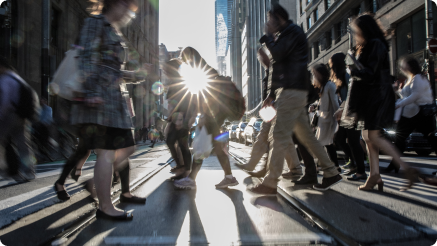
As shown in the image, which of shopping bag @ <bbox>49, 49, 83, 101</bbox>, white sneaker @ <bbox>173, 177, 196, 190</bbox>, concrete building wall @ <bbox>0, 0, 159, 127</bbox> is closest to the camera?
shopping bag @ <bbox>49, 49, 83, 101</bbox>

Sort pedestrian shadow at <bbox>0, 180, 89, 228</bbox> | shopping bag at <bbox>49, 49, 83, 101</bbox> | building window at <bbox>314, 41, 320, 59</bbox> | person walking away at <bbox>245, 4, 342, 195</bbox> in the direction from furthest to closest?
building window at <bbox>314, 41, 320, 59</bbox> → person walking away at <bbox>245, 4, 342, 195</bbox> → pedestrian shadow at <bbox>0, 180, 89, 228</bbox> → shopping bag at <bbox>49, 49, 83, 101</bbox>

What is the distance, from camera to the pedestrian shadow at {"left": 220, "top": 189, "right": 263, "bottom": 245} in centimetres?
201

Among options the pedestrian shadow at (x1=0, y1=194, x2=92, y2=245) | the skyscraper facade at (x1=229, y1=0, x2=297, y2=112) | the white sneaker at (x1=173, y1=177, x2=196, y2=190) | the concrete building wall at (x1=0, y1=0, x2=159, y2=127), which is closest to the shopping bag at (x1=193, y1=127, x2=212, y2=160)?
the white sneaker at (x1=173, y1=177, x2=196, y2=190)

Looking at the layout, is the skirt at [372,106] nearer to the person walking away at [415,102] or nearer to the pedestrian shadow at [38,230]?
the person walking away at [415,102]

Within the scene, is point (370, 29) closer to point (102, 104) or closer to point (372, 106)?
point (372, 106)

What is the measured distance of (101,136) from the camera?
2469 mm

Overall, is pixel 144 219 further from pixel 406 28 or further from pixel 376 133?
pixel 406 28

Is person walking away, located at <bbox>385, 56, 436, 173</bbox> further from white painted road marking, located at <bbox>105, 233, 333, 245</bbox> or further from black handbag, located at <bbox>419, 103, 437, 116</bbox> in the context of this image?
white painted road marking, located at <bbox>105, 233, 333, 245</bbox>

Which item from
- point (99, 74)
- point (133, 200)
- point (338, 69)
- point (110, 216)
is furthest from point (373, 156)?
point (99, 74)

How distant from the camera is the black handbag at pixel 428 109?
14.0 feet

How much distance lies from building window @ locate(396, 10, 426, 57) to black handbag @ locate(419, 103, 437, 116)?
16.8 metres

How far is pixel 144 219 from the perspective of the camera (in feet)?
8.31

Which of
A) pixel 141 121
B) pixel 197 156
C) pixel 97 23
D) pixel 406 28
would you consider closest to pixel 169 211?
pixel 197 156

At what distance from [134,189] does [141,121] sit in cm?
3783
